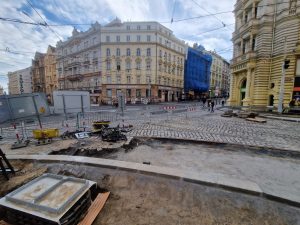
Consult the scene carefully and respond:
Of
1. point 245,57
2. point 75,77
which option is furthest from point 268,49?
point 75,77

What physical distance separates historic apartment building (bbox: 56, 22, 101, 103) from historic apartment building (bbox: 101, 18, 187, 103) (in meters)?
2.65

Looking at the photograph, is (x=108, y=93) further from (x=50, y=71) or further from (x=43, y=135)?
(x=43, y=135)

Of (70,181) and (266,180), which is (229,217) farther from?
(70,181)

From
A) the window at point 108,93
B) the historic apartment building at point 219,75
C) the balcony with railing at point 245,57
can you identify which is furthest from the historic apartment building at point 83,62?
the historic apartment building at point 219,75

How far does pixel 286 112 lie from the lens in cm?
1767

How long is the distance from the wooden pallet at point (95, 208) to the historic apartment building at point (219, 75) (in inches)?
2506

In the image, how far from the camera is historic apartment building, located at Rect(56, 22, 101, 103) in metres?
41.1

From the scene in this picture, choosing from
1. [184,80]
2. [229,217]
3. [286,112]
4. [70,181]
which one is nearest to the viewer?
[229,217]

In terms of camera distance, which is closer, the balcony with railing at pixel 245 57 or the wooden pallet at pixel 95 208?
the wooden pallet at pixel 95 208

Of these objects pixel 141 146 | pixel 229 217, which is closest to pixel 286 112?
pixel 141 146

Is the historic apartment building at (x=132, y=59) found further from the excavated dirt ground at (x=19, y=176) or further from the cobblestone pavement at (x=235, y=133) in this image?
the excavated dirt ground at (x=19, y=176)

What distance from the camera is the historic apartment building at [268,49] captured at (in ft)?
59.9

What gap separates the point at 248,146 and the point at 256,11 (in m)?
24.6

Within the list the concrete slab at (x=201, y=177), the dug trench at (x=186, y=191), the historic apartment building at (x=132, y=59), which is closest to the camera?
the dug trench at (x=186, y=191)
